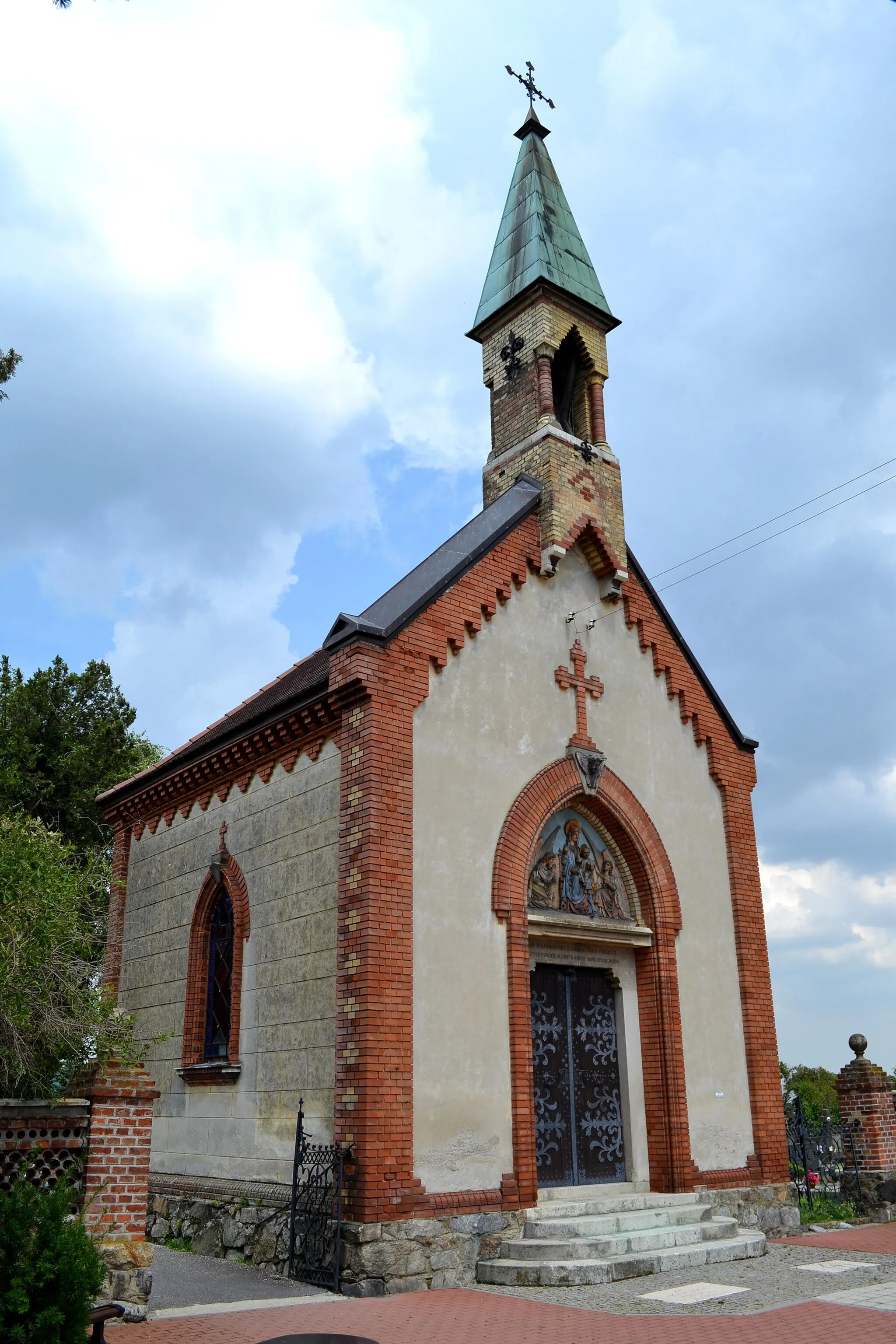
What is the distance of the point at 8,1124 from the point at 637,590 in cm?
1045

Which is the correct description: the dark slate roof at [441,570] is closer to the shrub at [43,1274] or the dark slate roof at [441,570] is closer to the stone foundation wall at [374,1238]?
the stone foundation wall at [374,1238]

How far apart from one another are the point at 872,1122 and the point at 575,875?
20.5ft

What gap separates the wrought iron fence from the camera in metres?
15.7

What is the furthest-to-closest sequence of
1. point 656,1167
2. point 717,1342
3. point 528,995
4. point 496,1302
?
point 656,1167 < point 528,995 < point 496,1302 < point 717,1342

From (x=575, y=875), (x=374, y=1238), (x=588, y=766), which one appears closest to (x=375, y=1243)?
(x=374, y=1238)

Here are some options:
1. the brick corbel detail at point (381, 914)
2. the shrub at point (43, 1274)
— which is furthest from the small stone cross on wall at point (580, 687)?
the shrub at point (43, 1274)

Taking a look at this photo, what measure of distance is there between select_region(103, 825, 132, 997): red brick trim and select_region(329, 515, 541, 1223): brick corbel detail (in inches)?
237

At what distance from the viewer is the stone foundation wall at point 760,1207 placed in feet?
44.0

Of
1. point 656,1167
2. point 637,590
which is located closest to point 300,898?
point 656,1167

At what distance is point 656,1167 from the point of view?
43.6 feet

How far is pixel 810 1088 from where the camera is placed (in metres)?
38.6

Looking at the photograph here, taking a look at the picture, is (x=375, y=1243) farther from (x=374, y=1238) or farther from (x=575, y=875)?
(x=575, y=875)

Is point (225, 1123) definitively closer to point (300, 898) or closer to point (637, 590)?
point (300, 898)

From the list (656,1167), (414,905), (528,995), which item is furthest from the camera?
(656,1167)
